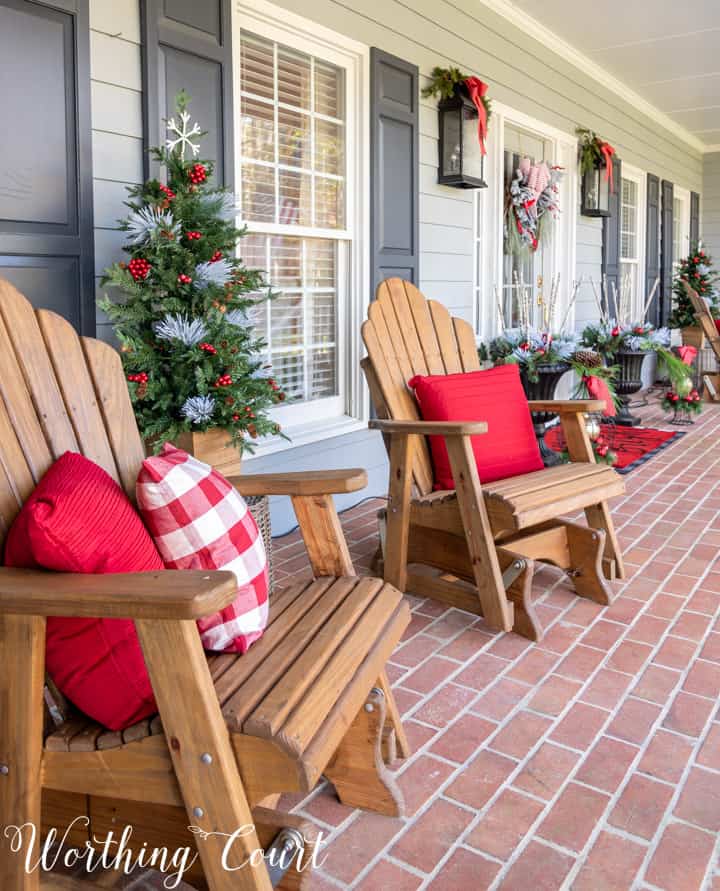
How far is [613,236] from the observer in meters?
7.24

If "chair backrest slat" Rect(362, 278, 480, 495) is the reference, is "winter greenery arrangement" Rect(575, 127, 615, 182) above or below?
above

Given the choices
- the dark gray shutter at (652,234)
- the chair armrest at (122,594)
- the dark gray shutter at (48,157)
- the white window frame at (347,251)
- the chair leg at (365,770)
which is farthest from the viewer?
the dark gray shutter at (652,234)

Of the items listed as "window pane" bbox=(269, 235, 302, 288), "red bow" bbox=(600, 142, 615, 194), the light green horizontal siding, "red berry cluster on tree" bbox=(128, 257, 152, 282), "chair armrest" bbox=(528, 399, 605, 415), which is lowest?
"chair armrest" bbox=(528, 399, 605, 415)

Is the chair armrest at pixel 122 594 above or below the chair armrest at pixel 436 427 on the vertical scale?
below

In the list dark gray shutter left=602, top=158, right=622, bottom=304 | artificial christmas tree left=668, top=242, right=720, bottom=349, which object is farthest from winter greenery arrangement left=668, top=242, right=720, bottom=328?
dark gray shutter left=602, top=158, right=622, bottom=304

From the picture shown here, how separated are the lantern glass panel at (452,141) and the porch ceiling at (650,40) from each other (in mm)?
1273

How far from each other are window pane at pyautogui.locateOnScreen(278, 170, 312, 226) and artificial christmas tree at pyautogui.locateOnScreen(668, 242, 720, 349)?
573 centimetres

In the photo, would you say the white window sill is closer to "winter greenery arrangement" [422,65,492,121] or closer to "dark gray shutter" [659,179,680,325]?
"winter greenery arrangement" [422,65,492,121]

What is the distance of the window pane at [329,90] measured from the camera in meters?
3.74

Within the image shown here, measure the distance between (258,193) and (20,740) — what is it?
2.63 metres

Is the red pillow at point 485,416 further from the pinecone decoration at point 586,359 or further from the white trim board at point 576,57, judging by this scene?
the white trim board at point 576,57

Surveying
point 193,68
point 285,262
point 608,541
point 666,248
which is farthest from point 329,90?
point 666,248

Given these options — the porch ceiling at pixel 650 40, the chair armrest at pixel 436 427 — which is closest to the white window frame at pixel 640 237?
the porch ceiling at pixel 650 40

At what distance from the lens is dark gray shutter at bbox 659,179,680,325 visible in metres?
8.96
